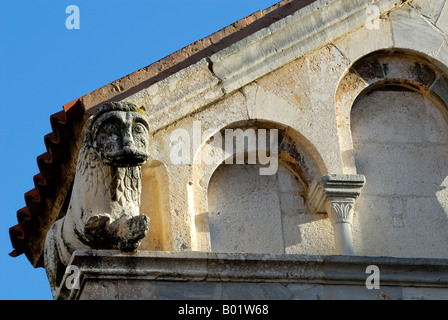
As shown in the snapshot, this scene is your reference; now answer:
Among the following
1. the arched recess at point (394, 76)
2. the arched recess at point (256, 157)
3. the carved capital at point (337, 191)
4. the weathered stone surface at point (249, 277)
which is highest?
the arched recess at point (394, 76)

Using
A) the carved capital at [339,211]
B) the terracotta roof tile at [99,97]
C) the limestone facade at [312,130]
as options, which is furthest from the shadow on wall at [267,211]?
the terracotta roof tile at [99,97]

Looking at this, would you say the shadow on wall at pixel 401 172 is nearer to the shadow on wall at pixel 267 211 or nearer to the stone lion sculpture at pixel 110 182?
the shadow on wall at pixel 267 211

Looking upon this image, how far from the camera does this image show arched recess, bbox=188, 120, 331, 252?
328 inches

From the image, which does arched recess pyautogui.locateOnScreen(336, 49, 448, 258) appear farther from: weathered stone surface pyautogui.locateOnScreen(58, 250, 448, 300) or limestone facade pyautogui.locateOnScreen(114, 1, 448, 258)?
weathered stone surface pyautogui.locateOnScreen(58, 250, 448, 300)

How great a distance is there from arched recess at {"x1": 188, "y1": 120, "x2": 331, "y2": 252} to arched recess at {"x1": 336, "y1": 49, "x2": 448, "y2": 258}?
0.87ft

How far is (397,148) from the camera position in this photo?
8.89 meters

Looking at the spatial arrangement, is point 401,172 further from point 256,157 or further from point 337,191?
point 256,157

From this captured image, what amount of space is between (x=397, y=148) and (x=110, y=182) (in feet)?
7.52

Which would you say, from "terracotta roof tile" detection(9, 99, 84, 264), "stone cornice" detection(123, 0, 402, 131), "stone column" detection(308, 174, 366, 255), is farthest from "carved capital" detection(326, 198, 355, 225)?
"terracotta roof tile" detection(9, 99, 84, 264)

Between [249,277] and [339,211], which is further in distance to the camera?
[339,211]

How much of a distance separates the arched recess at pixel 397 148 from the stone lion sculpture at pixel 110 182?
166 centimetres

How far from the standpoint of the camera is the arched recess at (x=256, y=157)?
832cm

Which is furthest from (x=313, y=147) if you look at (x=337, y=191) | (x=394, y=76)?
(x=394, y=76)

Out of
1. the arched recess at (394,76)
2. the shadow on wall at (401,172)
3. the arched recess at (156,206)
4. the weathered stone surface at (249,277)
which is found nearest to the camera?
the weathered stone surface at (249,277)
